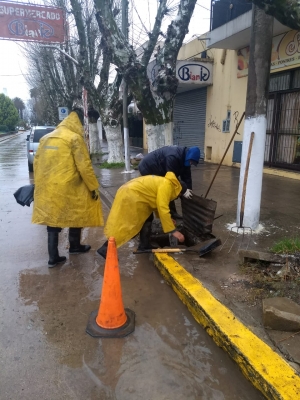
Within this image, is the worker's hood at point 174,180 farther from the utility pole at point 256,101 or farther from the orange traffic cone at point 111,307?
the utility pole at point 256,101

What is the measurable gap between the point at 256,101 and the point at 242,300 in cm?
268

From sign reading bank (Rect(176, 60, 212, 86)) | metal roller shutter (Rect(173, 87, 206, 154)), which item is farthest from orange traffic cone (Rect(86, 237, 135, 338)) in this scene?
metal roller shutter (Rect(173, 87, 206, 154))

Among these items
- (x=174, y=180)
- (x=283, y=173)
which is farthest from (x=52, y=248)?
(x=283, y=173)

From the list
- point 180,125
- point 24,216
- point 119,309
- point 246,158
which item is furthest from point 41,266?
point 180,125

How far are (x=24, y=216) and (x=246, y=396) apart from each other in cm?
532

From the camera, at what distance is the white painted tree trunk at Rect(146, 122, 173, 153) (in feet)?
23.2

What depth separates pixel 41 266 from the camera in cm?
396

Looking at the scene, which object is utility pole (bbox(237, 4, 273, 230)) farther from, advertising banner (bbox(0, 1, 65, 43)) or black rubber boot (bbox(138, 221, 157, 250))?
advertising banner (bbox(0, 1, 65, 43))

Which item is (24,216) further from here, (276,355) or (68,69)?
(68,69)

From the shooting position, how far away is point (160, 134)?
282 inches

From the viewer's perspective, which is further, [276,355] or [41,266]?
[41,266]

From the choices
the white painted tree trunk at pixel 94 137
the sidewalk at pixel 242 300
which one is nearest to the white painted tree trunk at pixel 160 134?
the sidewalk at pixel 242 300

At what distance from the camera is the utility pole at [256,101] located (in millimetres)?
4113

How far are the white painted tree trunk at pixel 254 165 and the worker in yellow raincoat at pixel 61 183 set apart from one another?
2.12 meters
